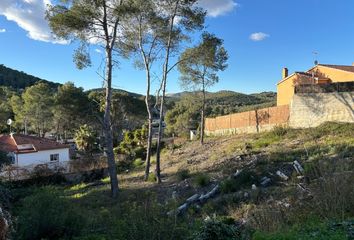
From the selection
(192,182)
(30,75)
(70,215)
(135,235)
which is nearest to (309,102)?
(192,182)

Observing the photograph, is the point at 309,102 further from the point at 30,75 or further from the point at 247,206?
the point at 30,75

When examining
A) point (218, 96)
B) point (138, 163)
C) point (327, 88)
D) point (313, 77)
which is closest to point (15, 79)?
point (218, 96)

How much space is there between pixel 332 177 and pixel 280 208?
1.25 m

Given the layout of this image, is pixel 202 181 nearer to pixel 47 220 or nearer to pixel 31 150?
pixel 47 220

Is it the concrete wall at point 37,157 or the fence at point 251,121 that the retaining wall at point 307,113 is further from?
the concrete wall at point 37,157

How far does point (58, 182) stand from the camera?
73.8 ft

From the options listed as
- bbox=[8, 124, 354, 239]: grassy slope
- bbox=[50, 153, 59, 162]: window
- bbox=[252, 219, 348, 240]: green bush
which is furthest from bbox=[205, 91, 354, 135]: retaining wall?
bbox=[50, 153, 59, 162]: window

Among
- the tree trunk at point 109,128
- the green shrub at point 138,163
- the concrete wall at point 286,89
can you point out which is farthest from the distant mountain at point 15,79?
the tree trunk at point 109,128

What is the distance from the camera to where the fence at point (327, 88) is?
17789mm

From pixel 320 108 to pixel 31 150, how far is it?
920 inches

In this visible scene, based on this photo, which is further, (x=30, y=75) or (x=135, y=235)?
(x=30, y=75)

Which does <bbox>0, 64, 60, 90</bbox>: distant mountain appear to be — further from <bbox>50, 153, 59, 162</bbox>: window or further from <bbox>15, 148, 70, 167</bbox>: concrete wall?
<bbox>50, 153, 59, 162</bbox>: window

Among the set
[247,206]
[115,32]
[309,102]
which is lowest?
[247,206]

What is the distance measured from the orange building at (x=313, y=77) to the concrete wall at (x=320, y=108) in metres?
6.09
